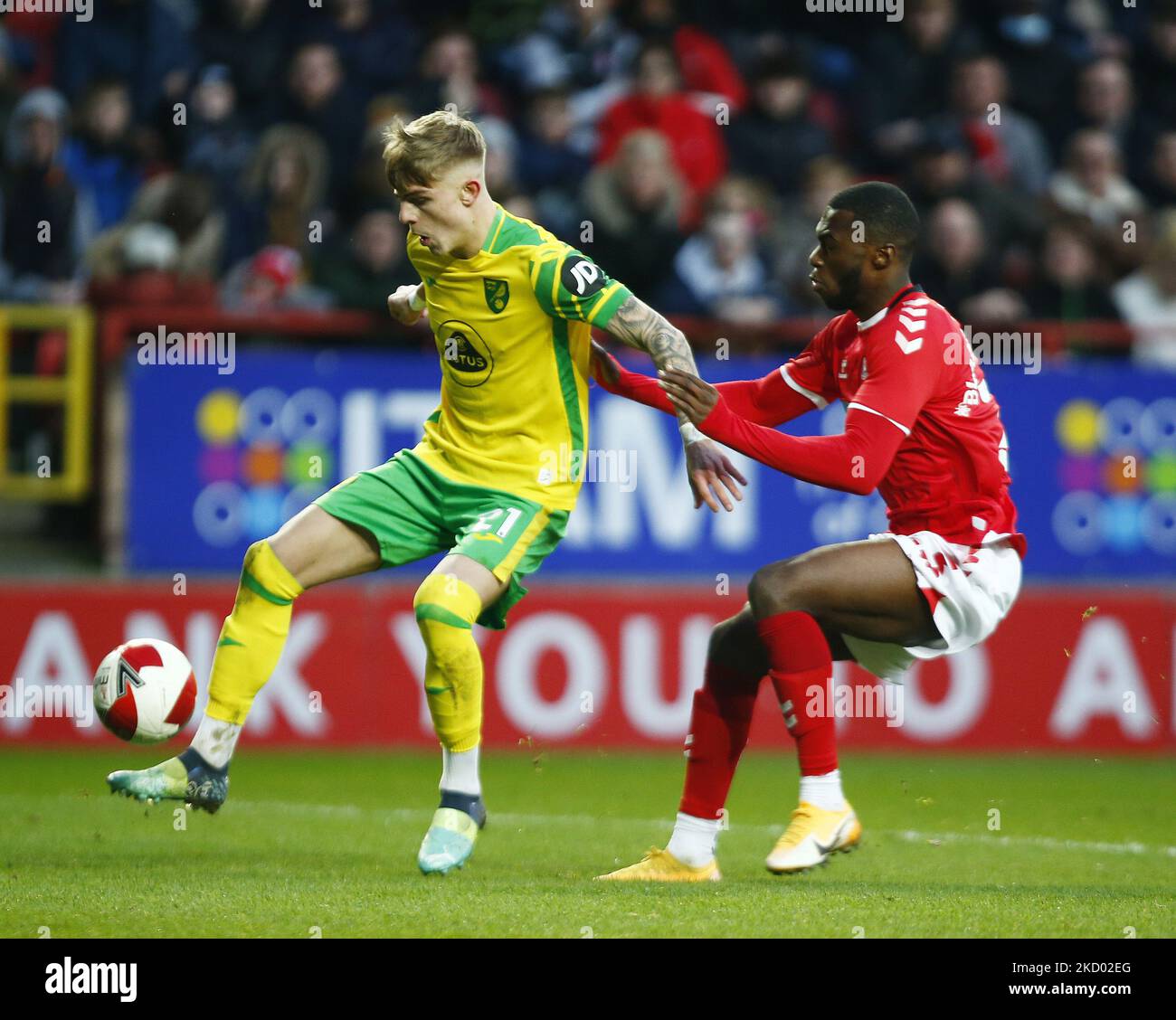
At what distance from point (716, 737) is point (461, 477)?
1081mm

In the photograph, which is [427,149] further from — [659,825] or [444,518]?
[659,825]

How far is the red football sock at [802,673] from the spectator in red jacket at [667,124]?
606cm

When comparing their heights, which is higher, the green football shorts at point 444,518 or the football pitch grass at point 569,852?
the green football shorts at point 444,518

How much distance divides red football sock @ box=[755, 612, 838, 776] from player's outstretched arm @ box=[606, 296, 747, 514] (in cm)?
39

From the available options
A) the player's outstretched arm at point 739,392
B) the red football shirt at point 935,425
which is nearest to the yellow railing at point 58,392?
the player's outstretched arm at point 739,392

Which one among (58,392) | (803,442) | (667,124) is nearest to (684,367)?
(803,442)

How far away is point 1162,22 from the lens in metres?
12.4

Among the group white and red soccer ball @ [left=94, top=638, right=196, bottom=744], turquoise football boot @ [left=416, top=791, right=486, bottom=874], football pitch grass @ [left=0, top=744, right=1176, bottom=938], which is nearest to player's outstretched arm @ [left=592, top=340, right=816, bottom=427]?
turquoise football boot @ [left=416, top=791, right=486, bottom=874]

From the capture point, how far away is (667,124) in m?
11.1

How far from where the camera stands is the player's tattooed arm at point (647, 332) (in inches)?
211

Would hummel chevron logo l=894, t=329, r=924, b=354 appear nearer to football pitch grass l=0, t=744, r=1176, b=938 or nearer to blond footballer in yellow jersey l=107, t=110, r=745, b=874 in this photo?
blond footballer in yellow jersey l=107, t=110, r=745, b=874

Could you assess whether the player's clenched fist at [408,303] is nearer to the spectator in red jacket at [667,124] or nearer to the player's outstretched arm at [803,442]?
the player's outstretched arm at [803,442]
